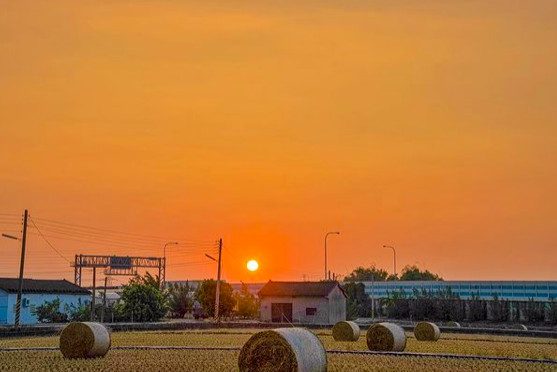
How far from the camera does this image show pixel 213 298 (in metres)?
103

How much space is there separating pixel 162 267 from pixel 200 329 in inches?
2871

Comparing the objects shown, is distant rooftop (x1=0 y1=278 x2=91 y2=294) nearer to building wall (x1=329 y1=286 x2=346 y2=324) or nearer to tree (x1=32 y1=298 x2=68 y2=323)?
tree (x1=32 y1=298 x2=68 y2=323)

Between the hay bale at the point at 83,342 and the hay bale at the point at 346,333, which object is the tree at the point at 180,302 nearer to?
the hay bale at the point at 346,333

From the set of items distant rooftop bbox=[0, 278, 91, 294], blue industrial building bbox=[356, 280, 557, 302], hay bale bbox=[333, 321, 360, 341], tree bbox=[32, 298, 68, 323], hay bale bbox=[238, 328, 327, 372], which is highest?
blue industrial building bbox=[356, 280, 557, 302]

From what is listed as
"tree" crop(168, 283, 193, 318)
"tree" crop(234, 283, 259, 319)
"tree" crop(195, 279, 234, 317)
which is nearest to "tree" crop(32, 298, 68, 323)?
"tree" crop(195, 279, 234, 317)

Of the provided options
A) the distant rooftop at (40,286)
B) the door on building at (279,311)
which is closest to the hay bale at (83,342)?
the distant rooftop at (40,286)

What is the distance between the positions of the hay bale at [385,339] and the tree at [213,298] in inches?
2418

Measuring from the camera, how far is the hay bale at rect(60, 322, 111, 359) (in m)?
37.2

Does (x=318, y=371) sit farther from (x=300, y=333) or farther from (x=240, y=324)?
(x=240, y=324)

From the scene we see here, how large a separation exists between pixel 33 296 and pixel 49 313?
9.17 feet

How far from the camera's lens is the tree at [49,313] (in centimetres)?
9325

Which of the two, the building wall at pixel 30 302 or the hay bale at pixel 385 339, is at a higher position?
the building wall at pixel 30 302

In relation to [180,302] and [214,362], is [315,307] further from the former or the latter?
[214,362]

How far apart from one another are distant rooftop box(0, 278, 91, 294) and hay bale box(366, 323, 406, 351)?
5724 cm
